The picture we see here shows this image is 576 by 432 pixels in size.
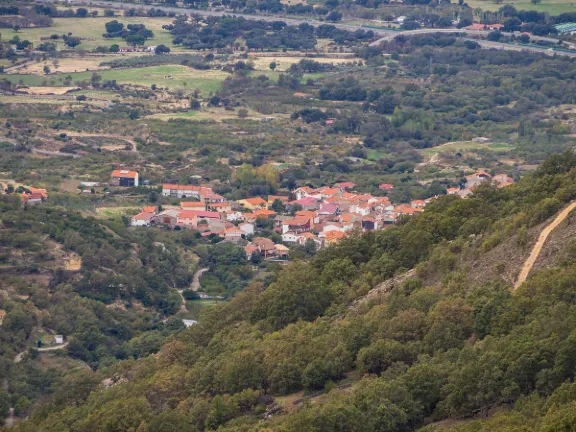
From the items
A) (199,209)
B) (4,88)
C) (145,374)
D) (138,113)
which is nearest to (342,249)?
(145,374)

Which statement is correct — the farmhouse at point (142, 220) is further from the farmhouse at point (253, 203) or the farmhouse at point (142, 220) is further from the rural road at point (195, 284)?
the rural road at point (195, 284)

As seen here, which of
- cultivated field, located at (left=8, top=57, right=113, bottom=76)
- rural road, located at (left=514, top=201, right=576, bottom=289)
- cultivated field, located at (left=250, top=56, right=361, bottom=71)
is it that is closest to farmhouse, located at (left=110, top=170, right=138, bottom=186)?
cultivated field, located at (left=8, top=57, right=113, bottom=76)

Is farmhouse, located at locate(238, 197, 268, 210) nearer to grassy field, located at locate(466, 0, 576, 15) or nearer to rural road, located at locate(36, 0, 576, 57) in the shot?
rural road, located at locate(36, 0, 576, 57)

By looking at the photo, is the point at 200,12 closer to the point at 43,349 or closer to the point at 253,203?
the point at 253,203

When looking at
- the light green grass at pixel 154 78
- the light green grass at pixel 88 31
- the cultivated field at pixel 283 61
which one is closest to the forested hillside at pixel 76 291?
the light green grass at pixel 154 78

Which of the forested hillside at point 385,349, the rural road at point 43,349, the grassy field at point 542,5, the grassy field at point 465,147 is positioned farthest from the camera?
the grassy field at point 542,5

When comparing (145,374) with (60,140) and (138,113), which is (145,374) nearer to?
(60,140)
